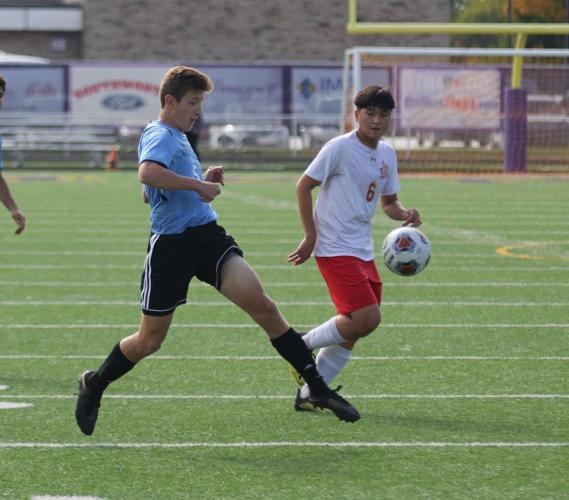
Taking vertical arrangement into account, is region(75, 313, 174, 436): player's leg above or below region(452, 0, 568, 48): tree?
below

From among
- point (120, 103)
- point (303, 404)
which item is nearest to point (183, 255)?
point (303, 404)

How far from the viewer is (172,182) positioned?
592 centimetres

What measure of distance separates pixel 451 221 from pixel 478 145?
11309 millimetres

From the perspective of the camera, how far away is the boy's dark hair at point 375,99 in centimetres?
679

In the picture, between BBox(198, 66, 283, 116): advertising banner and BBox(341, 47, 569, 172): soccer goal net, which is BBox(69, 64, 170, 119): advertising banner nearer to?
BBox(198, 66, 283, 116): advertising banner

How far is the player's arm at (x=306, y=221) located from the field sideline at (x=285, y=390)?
81 cm

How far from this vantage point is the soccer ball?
774 centimetres

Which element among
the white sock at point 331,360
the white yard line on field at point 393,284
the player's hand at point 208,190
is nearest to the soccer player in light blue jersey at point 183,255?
the player's hand at point 208,190

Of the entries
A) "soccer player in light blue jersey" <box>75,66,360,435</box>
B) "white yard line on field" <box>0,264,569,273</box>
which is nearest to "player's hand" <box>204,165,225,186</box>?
"soccer player in light blue jersey" <box>75,66,360,435</box>

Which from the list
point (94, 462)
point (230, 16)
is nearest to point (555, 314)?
point (94, 462)

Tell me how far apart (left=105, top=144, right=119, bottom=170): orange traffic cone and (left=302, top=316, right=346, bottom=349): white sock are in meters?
29.0

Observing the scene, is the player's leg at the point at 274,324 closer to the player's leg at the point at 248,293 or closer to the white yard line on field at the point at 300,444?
the player's leg at the point at 248,293

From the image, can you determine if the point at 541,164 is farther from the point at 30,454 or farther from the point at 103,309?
the point at 30,454

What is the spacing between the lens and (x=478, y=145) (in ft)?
97.2
